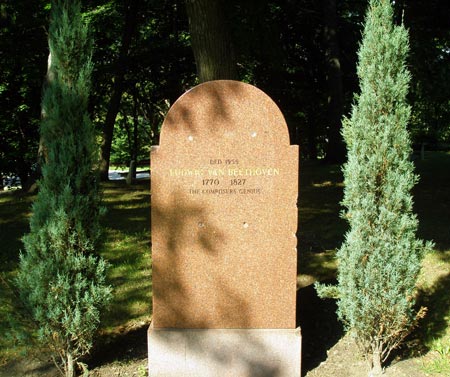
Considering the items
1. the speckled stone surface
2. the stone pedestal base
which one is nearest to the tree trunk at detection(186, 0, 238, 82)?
the speckled stone surface

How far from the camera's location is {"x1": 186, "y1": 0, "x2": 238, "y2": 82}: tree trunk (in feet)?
23.6

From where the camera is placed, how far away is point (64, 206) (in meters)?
4.01

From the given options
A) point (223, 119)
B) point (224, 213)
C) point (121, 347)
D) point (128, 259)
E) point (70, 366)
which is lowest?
point (121, 347)

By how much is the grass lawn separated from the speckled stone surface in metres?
1.45

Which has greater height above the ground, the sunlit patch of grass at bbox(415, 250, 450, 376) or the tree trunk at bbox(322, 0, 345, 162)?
the tree trunk at bbox(322, 0, 345, 162)

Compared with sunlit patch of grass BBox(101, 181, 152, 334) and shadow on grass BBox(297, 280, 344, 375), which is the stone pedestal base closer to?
shadow on grass BBox(297, 280, 344, 375)

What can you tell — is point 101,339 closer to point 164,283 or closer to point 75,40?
point 164,283

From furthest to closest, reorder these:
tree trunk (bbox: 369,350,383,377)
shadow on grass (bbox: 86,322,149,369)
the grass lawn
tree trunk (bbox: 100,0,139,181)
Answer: tree trunk (bbox: 100,0,139,181) → the grass lawn → shadow on grass (bbox: 86,322,149,369) → tree trunk (bbox: 369,350,383,377)

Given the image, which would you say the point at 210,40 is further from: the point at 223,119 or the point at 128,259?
the point at 128,259

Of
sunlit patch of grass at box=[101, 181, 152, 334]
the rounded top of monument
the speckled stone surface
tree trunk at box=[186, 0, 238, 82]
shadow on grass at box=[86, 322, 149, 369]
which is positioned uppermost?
tree trunk at box=[186, 0, 238, 82]

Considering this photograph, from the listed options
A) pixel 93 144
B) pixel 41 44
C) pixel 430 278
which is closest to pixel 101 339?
pixel 93 144

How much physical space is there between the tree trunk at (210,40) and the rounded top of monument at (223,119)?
323 centimetres

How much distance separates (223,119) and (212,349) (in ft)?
6.86

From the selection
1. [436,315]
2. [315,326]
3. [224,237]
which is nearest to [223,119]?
[224,237]
